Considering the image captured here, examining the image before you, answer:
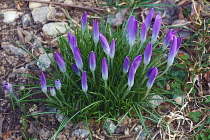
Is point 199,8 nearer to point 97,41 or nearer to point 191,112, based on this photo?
point 191,112

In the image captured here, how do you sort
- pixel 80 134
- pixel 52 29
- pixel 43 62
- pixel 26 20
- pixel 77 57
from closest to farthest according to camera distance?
pixel 77 57, pixel 80 134, pixel 43 62, pixel 52 29, pixel 26 20

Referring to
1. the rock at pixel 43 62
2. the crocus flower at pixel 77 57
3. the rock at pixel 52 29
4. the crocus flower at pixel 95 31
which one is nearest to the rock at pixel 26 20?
the rock at pixel 52 29

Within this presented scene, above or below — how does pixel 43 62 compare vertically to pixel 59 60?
below

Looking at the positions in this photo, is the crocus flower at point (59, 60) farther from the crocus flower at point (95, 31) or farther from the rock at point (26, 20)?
the rock at point (26, 20)

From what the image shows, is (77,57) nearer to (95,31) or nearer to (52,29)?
(95,31)

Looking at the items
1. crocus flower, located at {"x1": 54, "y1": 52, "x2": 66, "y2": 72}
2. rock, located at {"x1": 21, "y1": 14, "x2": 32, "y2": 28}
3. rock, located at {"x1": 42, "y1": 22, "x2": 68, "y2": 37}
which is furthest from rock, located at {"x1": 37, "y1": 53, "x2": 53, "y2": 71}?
crocus flower, located at {"x1": 54, "y1": 52, "x2": 66, "y2": 72}

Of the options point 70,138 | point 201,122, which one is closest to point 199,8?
point 201,122

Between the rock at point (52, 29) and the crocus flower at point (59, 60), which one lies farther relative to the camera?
the rock at point (52, 29)

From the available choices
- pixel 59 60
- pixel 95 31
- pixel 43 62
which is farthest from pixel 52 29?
pixel 59 60

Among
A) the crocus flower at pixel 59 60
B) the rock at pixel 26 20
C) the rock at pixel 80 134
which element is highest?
the rock at pixel 26 20

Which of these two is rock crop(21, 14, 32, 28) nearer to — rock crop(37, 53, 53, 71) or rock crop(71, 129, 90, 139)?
rock crop(37, 53, 53, 71)

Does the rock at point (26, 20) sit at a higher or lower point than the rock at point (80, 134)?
higher
